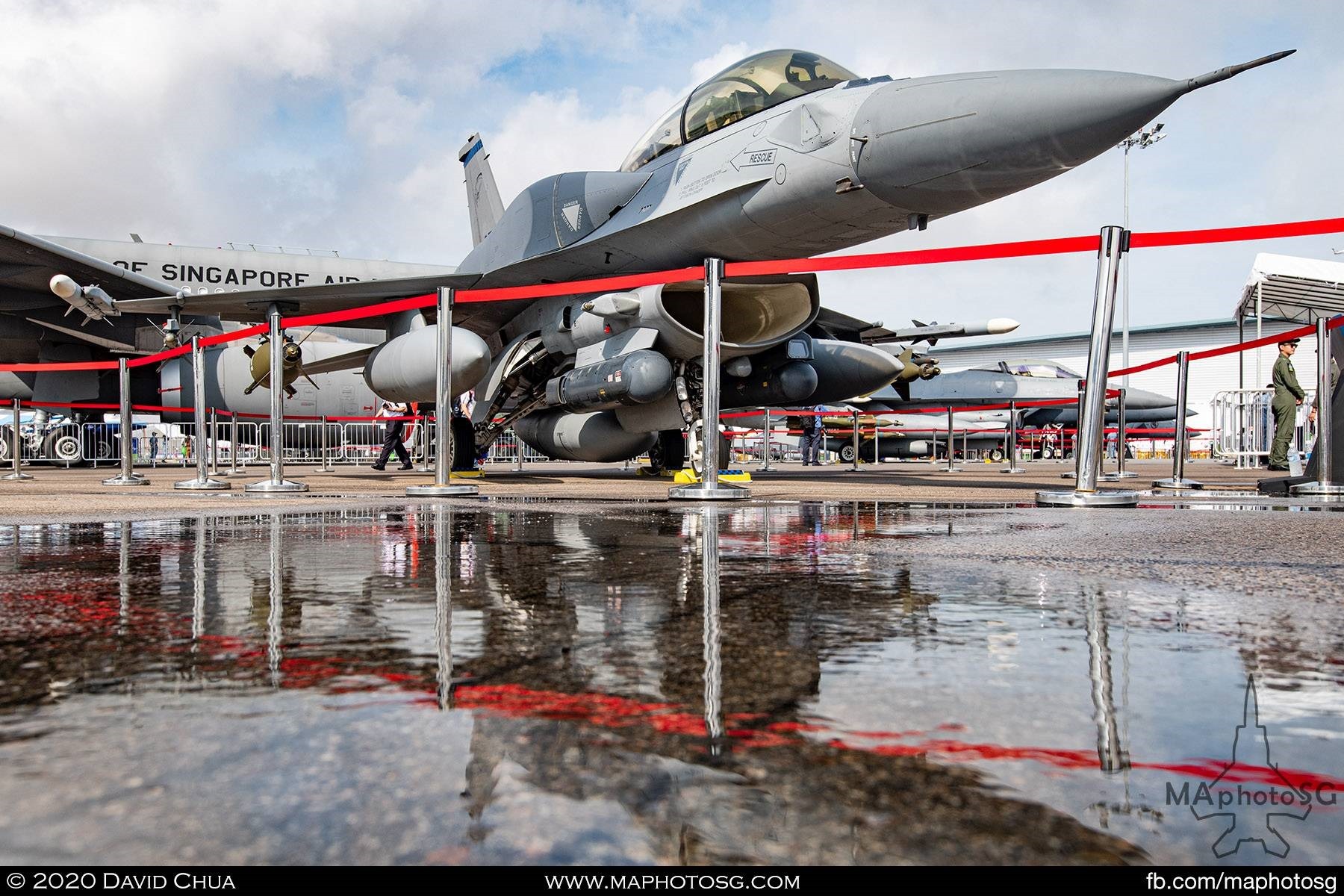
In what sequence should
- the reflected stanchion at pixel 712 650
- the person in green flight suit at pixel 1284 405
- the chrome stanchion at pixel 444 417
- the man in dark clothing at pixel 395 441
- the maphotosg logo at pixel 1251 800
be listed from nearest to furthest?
1. the maphotosg logo at pixel 1251 800
2. the reflected stanchion at pixel 712 650
3. the chrome stanchion at pixel 444 417
4. the person in green flight suit at pixel 1284 405
5. the man in dark clothing at pixel 395 441

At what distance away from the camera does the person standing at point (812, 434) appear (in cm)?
1884

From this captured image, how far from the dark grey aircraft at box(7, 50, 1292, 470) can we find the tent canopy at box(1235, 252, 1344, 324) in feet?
49.6

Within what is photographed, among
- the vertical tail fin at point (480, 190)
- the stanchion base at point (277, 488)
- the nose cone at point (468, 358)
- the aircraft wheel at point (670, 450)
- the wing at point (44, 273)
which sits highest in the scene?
the vertical tail fin at point (480, 190)

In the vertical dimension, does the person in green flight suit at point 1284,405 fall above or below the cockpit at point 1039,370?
below

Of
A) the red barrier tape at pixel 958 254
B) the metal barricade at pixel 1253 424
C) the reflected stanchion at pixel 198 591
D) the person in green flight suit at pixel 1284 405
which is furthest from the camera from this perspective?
the metal barricade at pixel 1253 424

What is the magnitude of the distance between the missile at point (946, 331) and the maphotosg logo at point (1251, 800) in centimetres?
802

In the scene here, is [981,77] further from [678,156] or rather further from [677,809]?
[677,809]

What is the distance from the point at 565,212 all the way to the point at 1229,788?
7.51 metres

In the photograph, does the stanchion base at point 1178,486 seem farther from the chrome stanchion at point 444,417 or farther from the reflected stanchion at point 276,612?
the reflected stanchion at point 276,612

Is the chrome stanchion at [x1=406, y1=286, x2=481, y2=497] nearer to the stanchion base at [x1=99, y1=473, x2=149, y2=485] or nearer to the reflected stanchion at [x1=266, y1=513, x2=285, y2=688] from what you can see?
the reflected stanchion at [x1=266, y1=513, x2=285, y2=688]

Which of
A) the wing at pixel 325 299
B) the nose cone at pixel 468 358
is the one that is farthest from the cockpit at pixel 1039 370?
the nose cone at pixel 468 358

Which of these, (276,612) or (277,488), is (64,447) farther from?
(276,612)

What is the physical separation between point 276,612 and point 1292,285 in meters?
23.7
